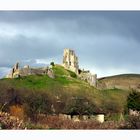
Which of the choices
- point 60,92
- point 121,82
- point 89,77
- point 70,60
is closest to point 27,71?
point 60,92

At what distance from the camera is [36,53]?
65.4 m

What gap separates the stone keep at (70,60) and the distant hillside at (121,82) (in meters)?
0.53

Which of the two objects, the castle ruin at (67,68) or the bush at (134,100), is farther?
the bush at (134,100)

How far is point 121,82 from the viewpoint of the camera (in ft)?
214

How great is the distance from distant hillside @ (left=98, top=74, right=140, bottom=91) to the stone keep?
0.53m

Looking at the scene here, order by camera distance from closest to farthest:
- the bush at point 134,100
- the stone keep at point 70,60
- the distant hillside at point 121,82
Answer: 1. the stone keep at point 70,60
2. the distant hillside at point 121,82
3. the bush at point 134,100

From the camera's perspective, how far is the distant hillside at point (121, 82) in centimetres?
6531

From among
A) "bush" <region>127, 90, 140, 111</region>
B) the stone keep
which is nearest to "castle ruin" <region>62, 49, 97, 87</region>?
the stone keep

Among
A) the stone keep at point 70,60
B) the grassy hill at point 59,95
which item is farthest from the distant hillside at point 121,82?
the stone keep at point 70,60

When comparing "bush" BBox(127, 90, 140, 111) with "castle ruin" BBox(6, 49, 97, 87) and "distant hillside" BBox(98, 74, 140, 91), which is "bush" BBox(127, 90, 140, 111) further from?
"castle ruin" BBox(6, 49, 97, 87)

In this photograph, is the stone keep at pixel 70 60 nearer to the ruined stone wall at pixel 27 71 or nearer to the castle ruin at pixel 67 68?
the castle ruin at pixel 67 68

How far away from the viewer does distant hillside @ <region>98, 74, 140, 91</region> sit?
65.3m

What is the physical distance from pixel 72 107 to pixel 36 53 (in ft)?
4.00

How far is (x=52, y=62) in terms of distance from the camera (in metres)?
65.4
